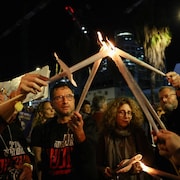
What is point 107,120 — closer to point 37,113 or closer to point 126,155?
point 126,155

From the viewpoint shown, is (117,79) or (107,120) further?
(117,79)

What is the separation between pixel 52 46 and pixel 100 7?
4.37 meters

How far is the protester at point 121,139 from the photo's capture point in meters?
3.84

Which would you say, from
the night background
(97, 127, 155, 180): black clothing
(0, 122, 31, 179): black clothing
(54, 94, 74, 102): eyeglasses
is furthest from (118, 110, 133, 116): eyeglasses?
the night background

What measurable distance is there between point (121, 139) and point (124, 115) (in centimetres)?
30

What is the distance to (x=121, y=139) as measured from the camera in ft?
13.1

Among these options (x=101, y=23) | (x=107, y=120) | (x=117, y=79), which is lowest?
(x=107, y=120)

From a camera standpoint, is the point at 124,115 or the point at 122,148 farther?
the point at 124,115

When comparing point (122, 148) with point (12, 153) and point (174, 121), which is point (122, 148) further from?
point (12, 153)

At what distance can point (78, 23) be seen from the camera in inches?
947

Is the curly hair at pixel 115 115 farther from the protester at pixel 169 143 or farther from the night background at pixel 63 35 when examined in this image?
the night background at pixel 63 35

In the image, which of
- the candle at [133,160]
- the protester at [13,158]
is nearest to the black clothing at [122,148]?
the candle at [133,160]

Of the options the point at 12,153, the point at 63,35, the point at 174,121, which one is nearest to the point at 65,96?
the point at 12,153

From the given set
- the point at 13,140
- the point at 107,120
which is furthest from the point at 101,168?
the point at 13,140
